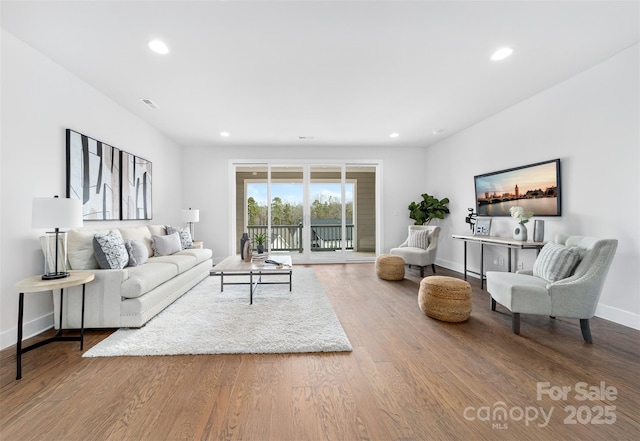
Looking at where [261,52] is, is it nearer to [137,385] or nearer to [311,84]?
[311,84]

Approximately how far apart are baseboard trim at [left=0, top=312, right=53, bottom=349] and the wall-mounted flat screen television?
19.2 feet

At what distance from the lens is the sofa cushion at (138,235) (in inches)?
146

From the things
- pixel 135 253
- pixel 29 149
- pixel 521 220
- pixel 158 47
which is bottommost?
pixel 135 253

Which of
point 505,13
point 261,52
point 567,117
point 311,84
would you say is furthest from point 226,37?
point 567,117

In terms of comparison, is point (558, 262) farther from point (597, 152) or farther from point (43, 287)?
point (43, 287)

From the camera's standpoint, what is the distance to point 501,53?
2.73 meters

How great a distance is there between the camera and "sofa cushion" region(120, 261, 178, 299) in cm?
265

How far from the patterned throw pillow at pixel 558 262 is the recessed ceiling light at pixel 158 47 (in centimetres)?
427

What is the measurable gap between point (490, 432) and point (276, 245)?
5.59 m

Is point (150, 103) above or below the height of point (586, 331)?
above

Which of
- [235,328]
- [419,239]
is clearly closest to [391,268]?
[419,239]

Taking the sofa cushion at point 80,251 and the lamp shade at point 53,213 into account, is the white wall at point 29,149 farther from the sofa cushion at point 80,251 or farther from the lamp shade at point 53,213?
the lamp shade at point 53,213

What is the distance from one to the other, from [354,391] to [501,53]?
3327 millimetres

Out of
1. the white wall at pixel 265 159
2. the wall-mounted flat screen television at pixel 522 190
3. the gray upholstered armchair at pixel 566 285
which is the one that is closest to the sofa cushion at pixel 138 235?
the white wall at pixel 265 159
